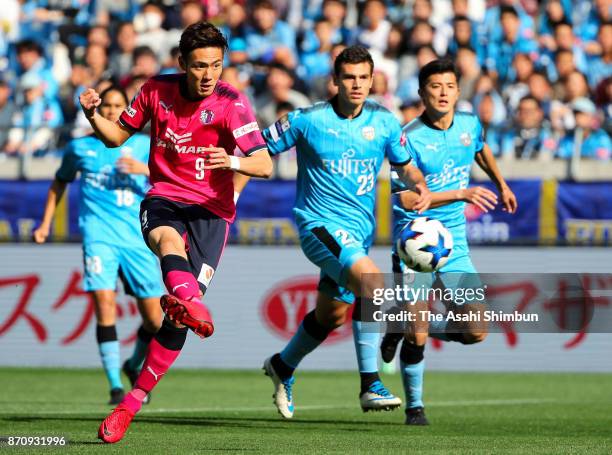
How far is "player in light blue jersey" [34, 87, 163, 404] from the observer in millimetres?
11305

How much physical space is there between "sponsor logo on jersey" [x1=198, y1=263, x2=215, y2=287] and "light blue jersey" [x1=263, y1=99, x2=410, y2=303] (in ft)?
3.89

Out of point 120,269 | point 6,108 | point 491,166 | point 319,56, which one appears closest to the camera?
point 491,166

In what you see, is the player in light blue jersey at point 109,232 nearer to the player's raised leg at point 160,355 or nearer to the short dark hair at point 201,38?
the short dark hair at point 201,38

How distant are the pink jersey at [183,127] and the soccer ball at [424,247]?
4.52 feet

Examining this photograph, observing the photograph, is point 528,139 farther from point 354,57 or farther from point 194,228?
point 194,228

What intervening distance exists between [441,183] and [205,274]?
2564 mm

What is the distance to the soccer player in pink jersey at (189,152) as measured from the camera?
25.8 feet


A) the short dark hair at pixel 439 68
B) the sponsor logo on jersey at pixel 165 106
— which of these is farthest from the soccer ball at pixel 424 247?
the sponsor logo on jersey at pixel 165 106

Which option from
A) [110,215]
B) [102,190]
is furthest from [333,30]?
[110,215]

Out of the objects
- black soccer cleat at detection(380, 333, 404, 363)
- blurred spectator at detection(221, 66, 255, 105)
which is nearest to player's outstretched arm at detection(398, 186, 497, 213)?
black soccer cleat at detection(380, 333, 404, 363)

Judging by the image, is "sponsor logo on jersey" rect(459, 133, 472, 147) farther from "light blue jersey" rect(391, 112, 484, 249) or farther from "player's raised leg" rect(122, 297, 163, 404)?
"player's raised leg" rect(122, 297, 163, 404)

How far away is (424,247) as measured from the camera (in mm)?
8781

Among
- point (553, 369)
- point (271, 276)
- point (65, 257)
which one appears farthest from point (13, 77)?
point (553, 369)

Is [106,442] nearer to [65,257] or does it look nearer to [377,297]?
[377,297]
